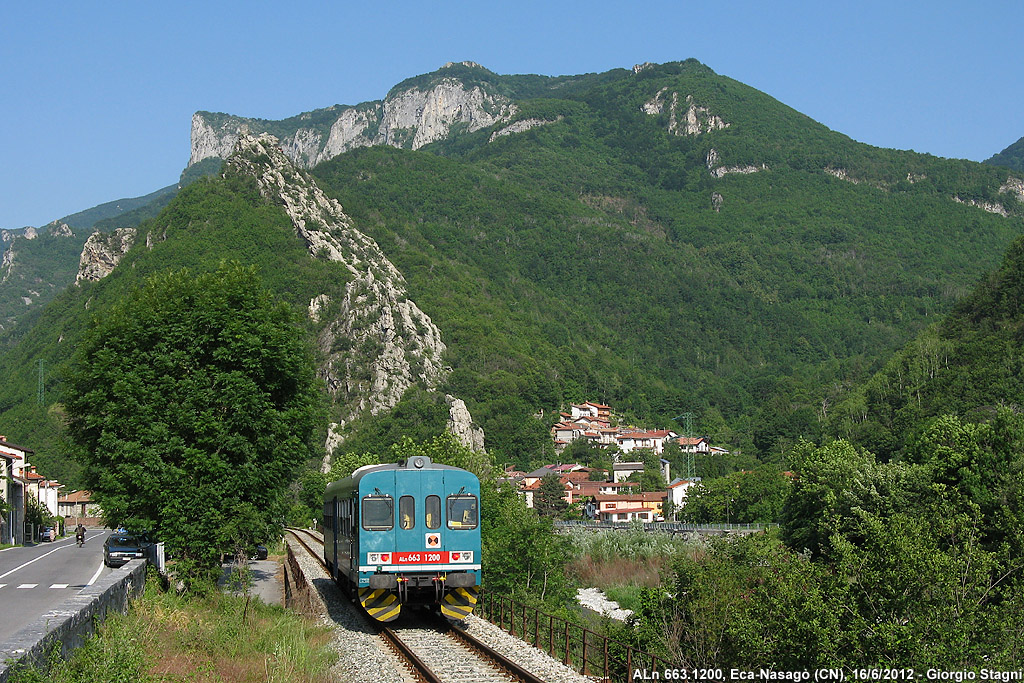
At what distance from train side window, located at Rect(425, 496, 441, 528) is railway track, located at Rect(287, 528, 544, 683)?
2.24 metres

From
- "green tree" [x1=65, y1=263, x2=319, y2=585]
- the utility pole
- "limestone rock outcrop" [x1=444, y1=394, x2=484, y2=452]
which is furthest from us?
the utility pole

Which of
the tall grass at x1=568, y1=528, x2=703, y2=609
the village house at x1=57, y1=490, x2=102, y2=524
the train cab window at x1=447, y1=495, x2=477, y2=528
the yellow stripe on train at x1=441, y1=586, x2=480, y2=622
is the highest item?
the train cab window at x1=447, y1=495, x2=477, y2=528

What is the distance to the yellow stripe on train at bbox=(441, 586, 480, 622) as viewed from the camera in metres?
21.4

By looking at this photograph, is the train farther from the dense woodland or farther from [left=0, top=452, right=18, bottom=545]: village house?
[left=0, top=452, right=18, bottom=545]: village house

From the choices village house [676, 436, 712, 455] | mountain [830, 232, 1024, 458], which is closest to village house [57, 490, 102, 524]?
mountain [830, 232, 1024, 458]

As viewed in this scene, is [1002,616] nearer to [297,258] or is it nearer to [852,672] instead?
[852,672]

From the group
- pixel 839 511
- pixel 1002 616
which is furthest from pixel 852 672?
pixel 839 511

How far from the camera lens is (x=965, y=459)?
51.6 metres

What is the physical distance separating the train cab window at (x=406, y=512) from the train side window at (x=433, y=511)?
1.08ft

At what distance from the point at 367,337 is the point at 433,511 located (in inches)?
5592

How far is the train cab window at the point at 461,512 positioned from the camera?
21781 millimetres

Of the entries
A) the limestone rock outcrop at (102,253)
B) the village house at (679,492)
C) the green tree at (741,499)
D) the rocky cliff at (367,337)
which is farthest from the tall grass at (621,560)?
the limestone rock outcrop at (102,253)

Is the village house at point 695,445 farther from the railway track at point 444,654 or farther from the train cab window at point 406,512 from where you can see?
the train cab window at point 406,512

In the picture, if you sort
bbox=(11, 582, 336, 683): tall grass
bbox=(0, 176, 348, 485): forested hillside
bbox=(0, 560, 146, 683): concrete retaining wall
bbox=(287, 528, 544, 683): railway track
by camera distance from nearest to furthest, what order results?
1. bbox=(0, 560, 146, 683): concrete retaining wall
2. bbox=(11, 582, 336, 683): tall grass
3. bbox=(287, 528, 544, 683): railway track
4. bbox=(0, 176, 348, 485): forested hillside
